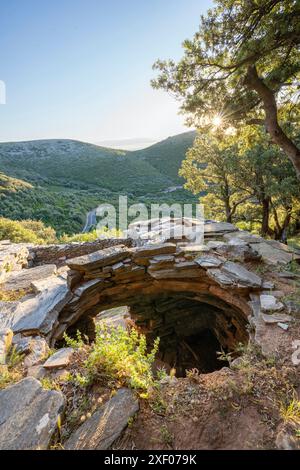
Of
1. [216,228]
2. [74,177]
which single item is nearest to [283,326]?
[216,228]

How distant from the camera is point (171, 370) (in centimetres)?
281

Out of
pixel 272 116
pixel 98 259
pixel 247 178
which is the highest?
pixel 272 116

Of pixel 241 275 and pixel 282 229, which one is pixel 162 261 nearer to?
pixel 241 275

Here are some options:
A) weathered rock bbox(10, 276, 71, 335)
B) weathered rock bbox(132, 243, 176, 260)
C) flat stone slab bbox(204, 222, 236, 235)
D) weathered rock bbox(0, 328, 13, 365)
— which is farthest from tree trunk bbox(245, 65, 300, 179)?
weathered rock bbox(0, 328, 13, 365)

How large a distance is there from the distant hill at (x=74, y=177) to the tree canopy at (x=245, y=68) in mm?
17258

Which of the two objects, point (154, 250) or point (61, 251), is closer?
point (154, 250)

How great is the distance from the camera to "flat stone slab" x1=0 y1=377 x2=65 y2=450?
1.94 metres

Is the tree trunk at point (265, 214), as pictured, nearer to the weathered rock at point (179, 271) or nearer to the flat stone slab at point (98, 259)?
the weathered rock at point (179, 271)

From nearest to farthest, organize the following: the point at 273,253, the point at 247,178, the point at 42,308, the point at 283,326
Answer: the point at 283,326 → the point at 42,308 → the point at 273,253 → the point at 247,178

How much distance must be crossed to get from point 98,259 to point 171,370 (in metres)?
3.06

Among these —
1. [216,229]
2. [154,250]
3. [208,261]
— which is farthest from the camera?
[216,229]

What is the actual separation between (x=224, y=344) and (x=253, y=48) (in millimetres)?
7586
